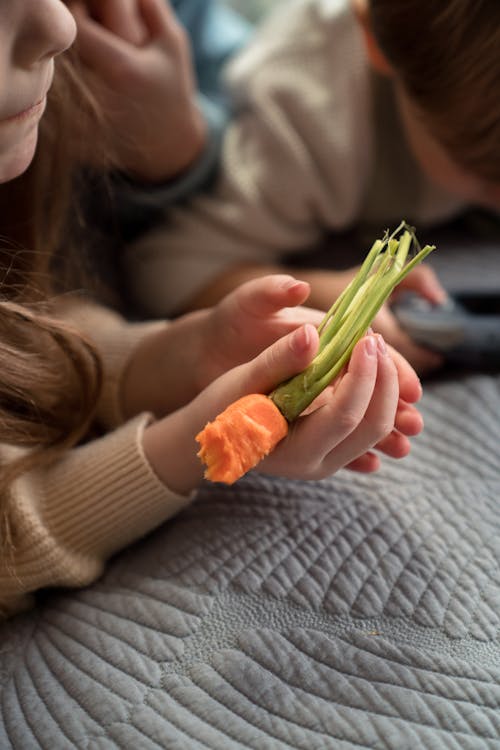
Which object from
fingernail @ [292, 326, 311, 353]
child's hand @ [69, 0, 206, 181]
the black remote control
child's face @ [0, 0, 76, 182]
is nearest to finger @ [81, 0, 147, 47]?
child's hand @ [69, 0, 206, 181]

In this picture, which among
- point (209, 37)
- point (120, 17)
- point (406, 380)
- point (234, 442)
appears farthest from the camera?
point (209, 37)

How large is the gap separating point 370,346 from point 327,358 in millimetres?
28

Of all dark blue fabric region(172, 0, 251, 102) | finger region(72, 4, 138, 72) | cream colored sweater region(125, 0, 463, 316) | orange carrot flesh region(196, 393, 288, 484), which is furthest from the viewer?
dark blue fabric region(172, 0, 251, 102)

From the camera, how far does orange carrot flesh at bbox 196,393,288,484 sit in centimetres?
45

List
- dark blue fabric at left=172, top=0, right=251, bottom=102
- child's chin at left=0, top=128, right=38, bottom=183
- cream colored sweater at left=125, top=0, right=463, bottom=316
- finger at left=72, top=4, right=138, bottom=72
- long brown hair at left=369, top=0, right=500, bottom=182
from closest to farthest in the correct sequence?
child's chin at left=0, top=128, right=38, bottom=183, long brown hair at left=369, top=0, right=500, bottom=182, finger at left=72, top=4, right=138, bottom=72, cream colored sweater at left=125, top=0, right=463, bottom=316, dark blue fabric at left=172, top=0, right=251, bottom=102

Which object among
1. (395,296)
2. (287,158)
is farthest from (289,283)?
(287,158)

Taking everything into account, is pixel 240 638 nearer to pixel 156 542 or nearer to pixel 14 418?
pixel 156 542

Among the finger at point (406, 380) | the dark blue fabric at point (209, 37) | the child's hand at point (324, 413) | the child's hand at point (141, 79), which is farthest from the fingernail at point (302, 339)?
the dark blue fabric at point (209, 37)

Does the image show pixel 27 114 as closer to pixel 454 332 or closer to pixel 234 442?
pixel 234 442

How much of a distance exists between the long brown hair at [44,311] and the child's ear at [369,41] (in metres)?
0.32

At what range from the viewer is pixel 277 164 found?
0.98m

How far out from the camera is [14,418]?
64 cm

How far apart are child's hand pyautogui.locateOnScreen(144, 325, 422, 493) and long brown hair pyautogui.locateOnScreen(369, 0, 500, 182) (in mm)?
297

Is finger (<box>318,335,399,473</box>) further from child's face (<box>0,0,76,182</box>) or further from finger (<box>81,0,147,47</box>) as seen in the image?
finger (<box>81,0,147,47</box>)
